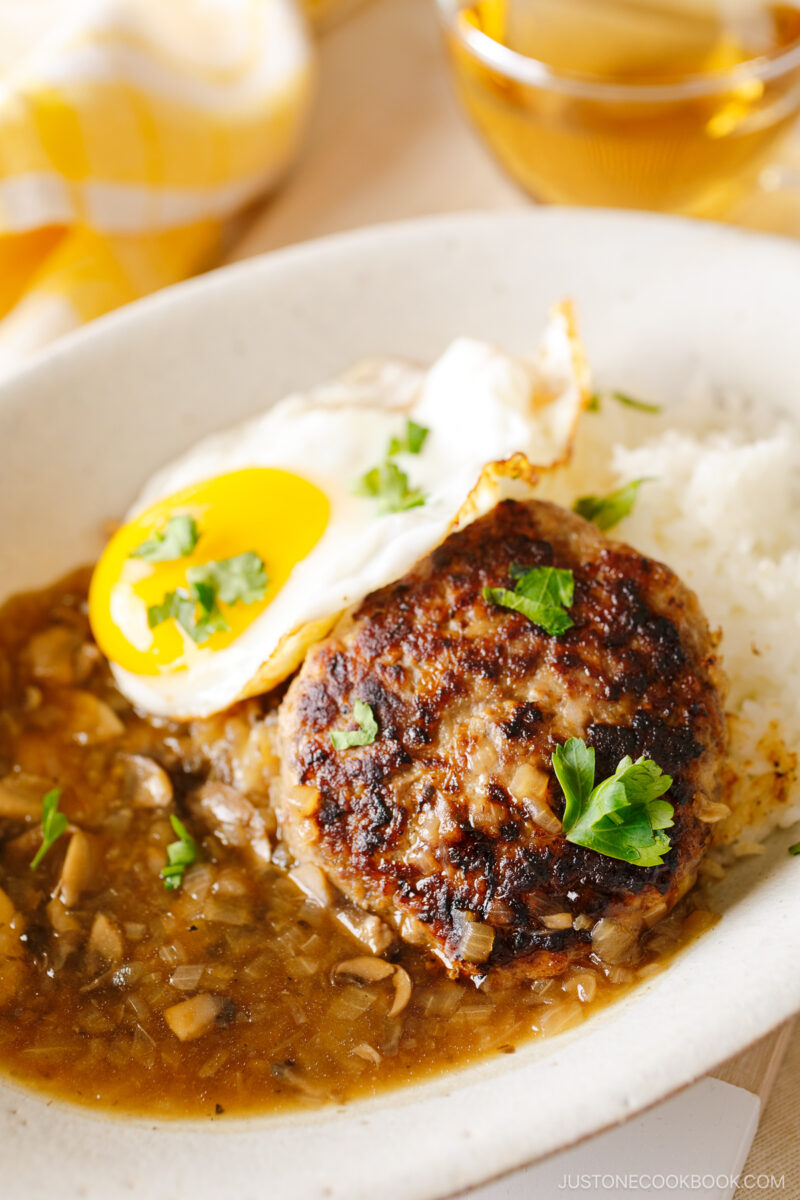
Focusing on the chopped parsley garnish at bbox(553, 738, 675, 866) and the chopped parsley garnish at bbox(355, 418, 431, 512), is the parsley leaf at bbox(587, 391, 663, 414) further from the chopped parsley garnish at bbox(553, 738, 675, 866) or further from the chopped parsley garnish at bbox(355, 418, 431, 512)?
the chopped parsley garnish at bbox(553, 738, 675, 866)

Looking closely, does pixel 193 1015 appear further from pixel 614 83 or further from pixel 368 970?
pixel 614 83

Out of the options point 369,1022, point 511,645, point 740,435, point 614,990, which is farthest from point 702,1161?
point 740,435

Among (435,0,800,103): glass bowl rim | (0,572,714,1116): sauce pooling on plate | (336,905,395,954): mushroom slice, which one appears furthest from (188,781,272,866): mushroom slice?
(435,0,800,103): glass bowl rim

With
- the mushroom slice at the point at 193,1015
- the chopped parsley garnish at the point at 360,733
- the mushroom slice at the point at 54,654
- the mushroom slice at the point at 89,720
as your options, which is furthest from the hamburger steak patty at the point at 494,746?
the mushroom slice at the point at 54,654

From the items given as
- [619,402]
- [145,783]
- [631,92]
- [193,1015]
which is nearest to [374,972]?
[193,1015]

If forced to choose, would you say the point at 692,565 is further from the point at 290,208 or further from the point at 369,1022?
the point at 290,208
